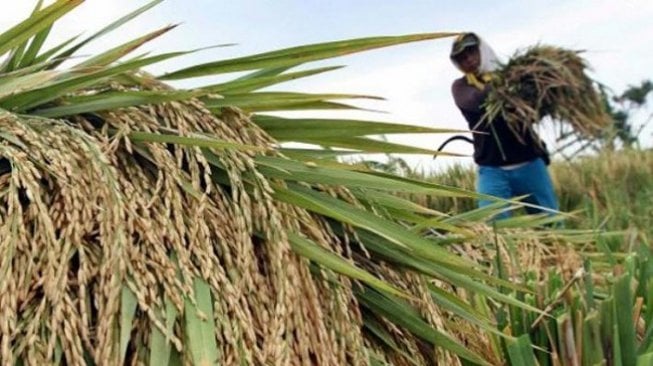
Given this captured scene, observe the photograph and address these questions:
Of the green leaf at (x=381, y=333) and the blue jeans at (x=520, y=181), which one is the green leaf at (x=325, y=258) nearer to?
the green leaf at (x=381, y=333)

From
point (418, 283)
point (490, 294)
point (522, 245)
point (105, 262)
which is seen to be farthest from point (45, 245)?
point (522, 245)

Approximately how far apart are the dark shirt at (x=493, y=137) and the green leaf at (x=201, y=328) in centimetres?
454

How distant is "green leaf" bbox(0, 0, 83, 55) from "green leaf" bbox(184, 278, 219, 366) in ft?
2.03

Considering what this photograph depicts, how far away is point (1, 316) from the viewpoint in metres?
1.31

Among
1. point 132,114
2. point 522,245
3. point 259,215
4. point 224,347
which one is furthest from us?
point 522,245

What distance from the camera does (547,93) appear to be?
5637mm

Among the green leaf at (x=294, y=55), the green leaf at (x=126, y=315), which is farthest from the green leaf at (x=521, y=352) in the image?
the green leaf at (x=126, y=315)

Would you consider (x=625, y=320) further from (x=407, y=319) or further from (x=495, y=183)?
(x=495, y=183)

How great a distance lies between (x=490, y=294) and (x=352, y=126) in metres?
0.40

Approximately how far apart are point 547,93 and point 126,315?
4588mm

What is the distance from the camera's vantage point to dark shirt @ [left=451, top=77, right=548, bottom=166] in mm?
5914

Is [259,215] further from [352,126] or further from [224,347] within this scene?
[352,126]

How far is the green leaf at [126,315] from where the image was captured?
1336 millimetres

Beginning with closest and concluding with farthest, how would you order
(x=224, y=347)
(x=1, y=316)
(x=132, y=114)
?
(x=1, y=316)
(x=224, y=347)
(x=132, y=114)
